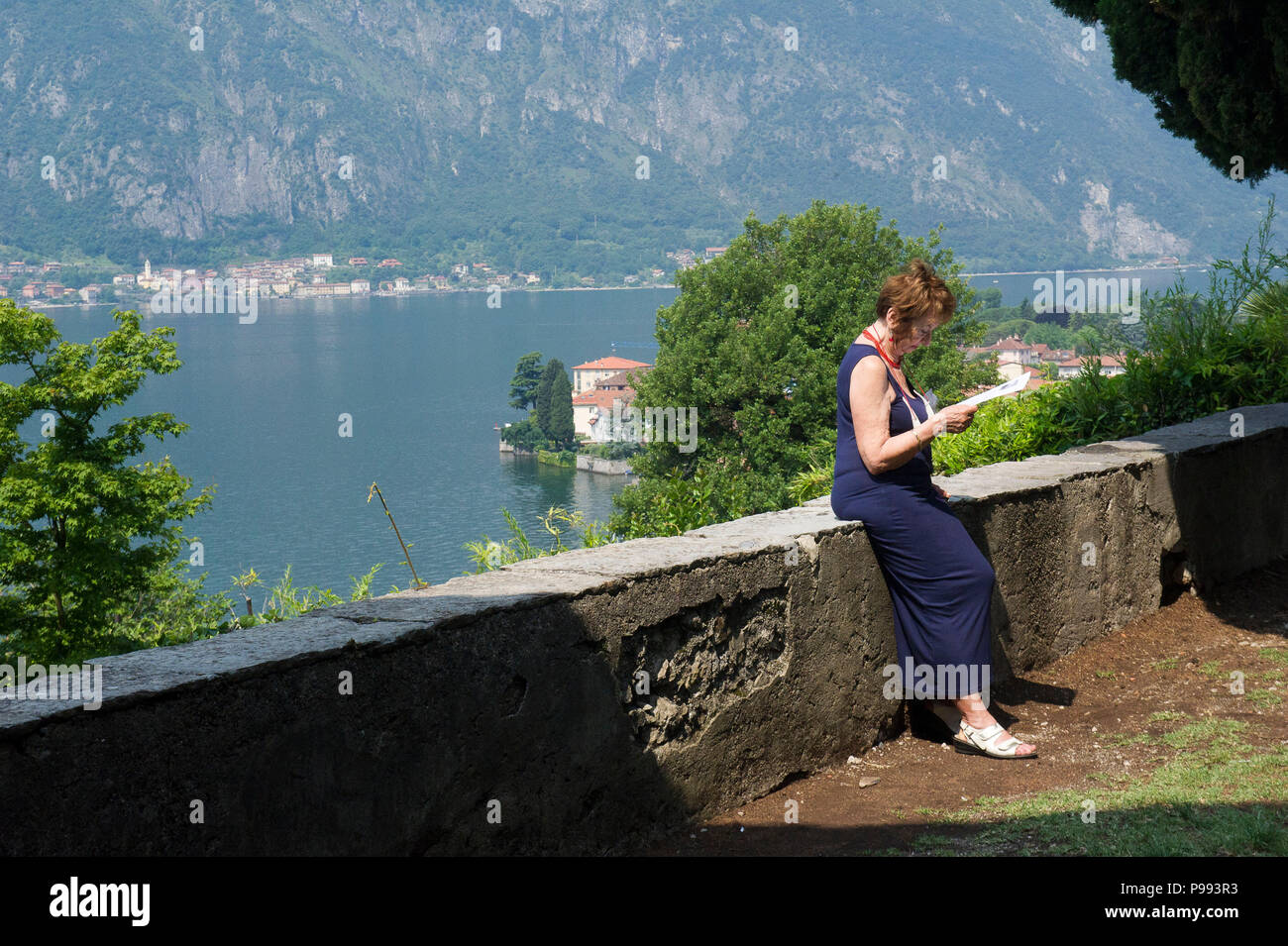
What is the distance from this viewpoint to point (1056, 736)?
14.6 ft

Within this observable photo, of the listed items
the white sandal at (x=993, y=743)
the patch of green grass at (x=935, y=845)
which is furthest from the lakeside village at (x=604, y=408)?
the patch of green grass at (x=935, y=845)

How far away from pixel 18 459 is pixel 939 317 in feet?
83.8

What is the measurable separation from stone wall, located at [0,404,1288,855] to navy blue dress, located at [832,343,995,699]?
0.32ft

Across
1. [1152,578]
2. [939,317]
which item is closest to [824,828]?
[939,317]

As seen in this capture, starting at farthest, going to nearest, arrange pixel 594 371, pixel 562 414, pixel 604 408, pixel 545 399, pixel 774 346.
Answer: pixel 594 371
pixel 545 399
pixel 562 414
pixel 604 408
pixel 774 346

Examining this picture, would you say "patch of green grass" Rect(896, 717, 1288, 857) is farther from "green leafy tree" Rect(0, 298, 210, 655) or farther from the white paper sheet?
"green leafy tree" Rect(0, 298, 210, 655)

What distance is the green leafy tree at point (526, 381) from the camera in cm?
11562

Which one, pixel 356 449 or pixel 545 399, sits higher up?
pixel 545 399

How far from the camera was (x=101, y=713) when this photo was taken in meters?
2.26

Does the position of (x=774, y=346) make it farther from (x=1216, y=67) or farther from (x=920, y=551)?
(x=920, y=551)

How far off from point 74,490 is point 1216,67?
889 inches

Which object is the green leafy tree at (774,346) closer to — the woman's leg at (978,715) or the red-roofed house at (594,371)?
the woman's leg at (978,715)

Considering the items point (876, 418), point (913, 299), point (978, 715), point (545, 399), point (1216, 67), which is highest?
point (545, 399)

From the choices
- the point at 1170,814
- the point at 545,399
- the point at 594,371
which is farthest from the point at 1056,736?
the point at 594,371
